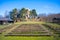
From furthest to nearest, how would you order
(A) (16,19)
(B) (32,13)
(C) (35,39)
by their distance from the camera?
(B) (32,13) < (A) (16,19) < (C) (35,39)

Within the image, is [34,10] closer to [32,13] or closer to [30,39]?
[32,13]

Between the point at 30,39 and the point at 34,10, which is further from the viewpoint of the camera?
the point at 34,10

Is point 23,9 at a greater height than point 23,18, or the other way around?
point 23,9

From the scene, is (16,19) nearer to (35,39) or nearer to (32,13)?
(32,13)

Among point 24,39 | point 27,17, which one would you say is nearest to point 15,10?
point 27,17

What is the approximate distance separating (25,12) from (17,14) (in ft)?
8.27

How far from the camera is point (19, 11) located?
43.4 metres

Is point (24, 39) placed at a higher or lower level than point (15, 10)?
lower

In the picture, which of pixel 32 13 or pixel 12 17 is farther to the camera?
pixel 32 13

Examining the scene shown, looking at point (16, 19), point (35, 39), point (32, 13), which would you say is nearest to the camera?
point (35, 39)

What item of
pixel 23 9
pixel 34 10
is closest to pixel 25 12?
pixel 23 9

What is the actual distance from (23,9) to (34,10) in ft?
25.4

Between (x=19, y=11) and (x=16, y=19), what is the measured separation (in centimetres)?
351

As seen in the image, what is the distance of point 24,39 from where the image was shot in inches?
359
